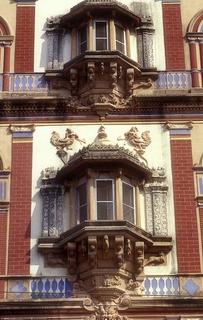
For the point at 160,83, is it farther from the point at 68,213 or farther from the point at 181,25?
the point at 68,213

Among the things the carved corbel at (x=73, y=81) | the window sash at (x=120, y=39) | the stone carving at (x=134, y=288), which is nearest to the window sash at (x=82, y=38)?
the window sash at (x=120, y=39)

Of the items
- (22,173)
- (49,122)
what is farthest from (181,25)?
(22,173)

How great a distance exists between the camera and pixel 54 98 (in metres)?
21.9

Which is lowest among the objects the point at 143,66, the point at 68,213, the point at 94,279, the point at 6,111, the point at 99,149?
the point at 94,279

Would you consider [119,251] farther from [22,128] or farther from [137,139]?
[22,128]

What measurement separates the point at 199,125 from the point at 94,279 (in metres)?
5.26

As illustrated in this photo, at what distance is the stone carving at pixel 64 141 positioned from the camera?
2124cm

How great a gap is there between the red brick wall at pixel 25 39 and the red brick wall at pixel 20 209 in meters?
2.61

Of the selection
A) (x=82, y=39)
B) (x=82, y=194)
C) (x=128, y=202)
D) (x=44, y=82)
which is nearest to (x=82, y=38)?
(x=82, y=39)

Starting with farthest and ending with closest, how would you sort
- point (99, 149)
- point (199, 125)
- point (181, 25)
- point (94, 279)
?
point (181, 25)
point (199, 125)
point (99, 149)
point (94, 279)

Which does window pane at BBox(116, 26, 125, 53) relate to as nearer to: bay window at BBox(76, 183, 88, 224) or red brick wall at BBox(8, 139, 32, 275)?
red brick wall at BBox(8, 139, 32, 275)

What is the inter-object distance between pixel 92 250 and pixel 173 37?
7.28 metres

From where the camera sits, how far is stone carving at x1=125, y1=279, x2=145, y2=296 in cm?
1922

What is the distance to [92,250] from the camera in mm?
19109
